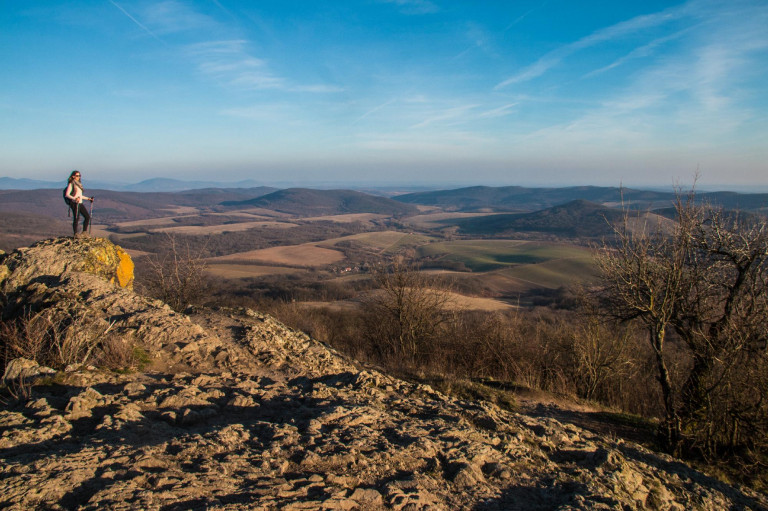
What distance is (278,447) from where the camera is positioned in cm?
400

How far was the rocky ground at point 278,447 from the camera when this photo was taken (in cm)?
321

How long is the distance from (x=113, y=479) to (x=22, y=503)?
554mm

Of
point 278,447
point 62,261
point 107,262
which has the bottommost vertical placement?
point 278,447

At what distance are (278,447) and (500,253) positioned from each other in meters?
79.5

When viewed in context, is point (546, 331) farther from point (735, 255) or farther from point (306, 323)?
point (306, 323)

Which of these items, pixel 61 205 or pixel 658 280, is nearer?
pixel 658 280

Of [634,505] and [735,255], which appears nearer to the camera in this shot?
[634,505]

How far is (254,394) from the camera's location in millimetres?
5609

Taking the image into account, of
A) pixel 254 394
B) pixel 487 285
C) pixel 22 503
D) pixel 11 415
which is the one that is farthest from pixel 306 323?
pixel 487 285

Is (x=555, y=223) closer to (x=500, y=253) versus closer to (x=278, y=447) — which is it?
(x=500, y=253)

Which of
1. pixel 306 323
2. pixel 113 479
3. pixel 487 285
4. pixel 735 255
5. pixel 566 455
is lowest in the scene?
pixel 487 285

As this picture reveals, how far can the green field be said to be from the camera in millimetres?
67375

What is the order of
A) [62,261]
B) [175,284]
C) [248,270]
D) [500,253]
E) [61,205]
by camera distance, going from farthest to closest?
[61,205]
[500,253]
[248,270]
[175,284]
[62,261]

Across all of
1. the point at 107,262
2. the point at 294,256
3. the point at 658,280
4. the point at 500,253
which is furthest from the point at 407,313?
the point at 500,253
